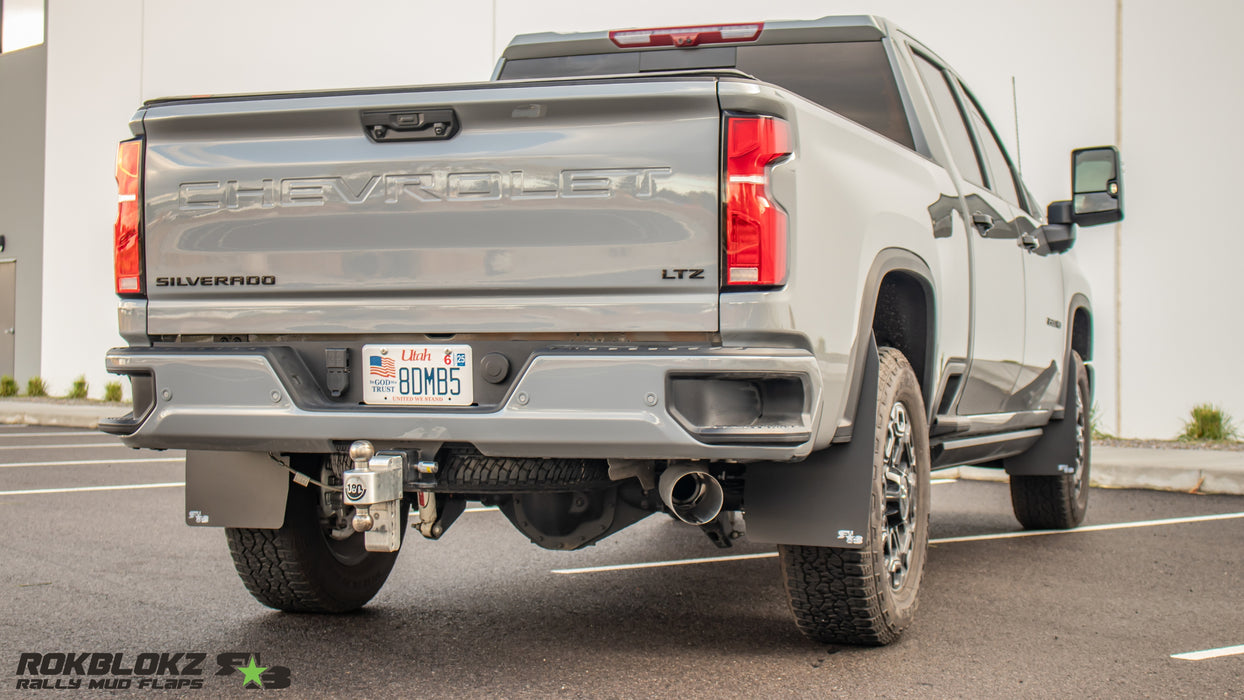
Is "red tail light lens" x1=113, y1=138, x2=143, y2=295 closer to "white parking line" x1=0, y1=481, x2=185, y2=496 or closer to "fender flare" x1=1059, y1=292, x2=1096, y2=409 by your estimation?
"fender flare" x1=1059, y1=292, x2=1096, y2=409

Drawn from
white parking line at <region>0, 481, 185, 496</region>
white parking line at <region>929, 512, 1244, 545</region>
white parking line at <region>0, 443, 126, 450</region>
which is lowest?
white parking line at <region>929, 512, 1244, 545</region>

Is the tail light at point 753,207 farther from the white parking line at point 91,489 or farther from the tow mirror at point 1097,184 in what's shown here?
the white parking line at point 91,489

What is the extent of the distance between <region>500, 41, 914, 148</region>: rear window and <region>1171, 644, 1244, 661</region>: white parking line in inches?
80.8

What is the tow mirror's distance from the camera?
19.1ft

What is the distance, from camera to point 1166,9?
35.2ft

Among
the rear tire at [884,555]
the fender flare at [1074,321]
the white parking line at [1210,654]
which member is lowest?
the white parking line at [1210,654]

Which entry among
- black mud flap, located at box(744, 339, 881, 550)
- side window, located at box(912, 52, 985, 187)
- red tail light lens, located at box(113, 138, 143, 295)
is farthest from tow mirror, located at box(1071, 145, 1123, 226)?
red tail light lens, located at box(113, 138, 143, 295)

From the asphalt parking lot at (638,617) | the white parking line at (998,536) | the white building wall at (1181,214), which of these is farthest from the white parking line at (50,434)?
the white building wall at (1181,214)

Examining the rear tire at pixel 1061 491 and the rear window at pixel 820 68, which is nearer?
the rear window at pixel 820 68

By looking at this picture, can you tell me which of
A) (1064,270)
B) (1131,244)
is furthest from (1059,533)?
(1131,244)

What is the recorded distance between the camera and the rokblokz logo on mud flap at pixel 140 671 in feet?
11.3

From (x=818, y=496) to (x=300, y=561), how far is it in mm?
1809

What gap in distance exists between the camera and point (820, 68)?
16.2 ft

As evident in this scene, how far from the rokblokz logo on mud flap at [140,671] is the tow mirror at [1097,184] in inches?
168
